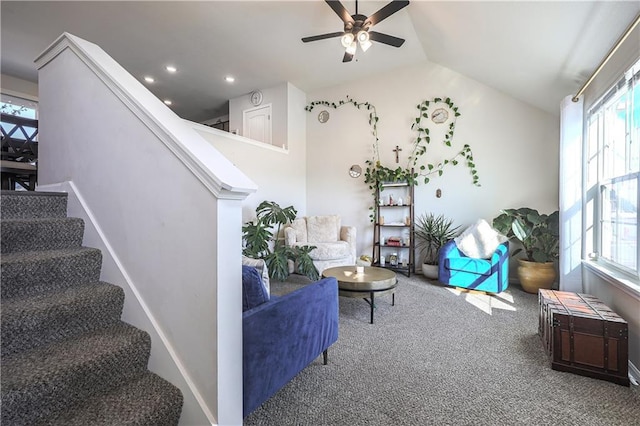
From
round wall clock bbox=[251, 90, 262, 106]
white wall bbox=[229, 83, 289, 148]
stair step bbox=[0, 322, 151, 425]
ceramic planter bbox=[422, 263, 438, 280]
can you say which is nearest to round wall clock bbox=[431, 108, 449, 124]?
ceramic planter bbox=[422, 263, 438, 280]

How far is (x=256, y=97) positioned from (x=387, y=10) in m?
3.66

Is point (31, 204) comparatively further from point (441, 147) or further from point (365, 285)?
point (441, 147)

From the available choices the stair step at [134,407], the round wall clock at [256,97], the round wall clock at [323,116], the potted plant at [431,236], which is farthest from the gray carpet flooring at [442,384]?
the round wall clock at [256,97]

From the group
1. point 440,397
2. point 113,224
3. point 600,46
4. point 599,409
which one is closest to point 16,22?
point 113,224

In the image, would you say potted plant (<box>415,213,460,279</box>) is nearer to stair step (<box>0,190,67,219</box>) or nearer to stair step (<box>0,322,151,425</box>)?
stair step (<box>0,322,151,425</box>)

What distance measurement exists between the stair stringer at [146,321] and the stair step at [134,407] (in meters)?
0.04

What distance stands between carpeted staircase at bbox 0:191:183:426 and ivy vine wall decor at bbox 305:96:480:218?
170 inches

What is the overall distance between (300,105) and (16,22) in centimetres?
403

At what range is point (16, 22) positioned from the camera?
11.4 feet

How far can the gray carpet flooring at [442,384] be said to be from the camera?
1.52 meters

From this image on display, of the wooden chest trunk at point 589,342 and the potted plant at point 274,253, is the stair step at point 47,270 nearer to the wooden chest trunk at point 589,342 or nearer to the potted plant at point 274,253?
the potted plant at point 274,253

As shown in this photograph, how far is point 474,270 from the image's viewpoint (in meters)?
3.68

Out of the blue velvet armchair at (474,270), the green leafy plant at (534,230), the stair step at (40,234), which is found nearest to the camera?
the stair step at (40,234)

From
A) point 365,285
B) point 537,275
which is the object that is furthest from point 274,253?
point 537,275
